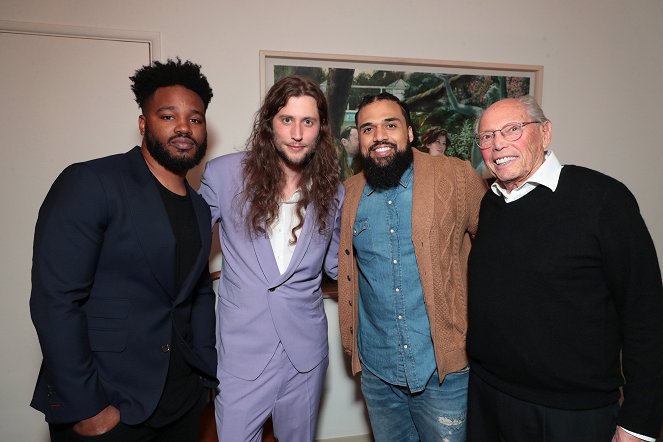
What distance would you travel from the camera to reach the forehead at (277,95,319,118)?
1.88 meters

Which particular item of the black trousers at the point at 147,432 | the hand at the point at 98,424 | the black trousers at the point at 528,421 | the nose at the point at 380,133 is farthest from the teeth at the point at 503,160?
the hand at the point at 98,424

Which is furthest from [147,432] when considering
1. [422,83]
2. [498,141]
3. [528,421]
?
[422,83]

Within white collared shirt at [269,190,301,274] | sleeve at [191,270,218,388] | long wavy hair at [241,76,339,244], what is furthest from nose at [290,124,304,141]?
sleeve at [191,270,218,388]

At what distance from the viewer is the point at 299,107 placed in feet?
Result: 6.16

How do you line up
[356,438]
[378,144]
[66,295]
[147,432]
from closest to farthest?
1. [66,295]
2. [147,432]
3. [378,144]
4. [356,438]

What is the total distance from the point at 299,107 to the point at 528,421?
5.15 ft

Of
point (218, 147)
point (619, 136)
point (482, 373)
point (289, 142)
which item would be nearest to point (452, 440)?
point (482, 373)

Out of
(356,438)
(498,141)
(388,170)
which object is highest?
(498,141)

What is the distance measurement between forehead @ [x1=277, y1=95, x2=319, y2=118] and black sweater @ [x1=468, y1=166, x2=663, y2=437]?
1.00m

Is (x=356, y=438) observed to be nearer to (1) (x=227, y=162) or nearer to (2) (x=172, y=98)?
(1) (x=227, y=162)

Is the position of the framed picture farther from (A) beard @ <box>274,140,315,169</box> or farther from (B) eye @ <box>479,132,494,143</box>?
(B) eye @ <box>479,132,494,143</box>

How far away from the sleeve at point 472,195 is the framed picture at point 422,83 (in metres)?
0.88

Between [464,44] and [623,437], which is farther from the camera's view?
[464,44]

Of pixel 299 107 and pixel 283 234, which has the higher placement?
pixel 299 107
